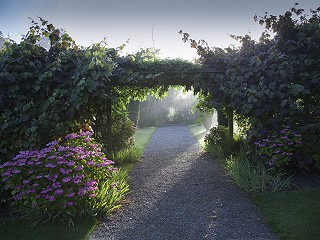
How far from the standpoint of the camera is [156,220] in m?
4.14

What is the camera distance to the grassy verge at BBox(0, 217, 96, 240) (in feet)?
12.1

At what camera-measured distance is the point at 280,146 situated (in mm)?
5305

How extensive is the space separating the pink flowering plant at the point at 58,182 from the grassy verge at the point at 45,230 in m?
0.17

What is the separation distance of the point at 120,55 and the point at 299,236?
4.81 metres

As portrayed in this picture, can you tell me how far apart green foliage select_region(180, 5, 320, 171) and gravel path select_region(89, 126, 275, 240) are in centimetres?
151

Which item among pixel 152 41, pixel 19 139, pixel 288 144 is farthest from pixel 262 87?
pixel 152 41

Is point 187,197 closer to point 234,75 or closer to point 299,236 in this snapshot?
point 299,236

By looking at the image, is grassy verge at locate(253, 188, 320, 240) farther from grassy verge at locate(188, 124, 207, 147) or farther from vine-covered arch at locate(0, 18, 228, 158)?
grassy verge at locate(188, 124, 207, 147)

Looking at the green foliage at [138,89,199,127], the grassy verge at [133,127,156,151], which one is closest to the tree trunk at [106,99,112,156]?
the grassy verge at [133,127,156,151]

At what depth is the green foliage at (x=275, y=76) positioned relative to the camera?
18.0 feet

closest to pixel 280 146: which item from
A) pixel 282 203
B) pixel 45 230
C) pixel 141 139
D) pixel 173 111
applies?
pixel 282 203

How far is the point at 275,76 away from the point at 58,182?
14.6 feet

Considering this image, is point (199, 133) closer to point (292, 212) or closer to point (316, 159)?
point (316, 159)

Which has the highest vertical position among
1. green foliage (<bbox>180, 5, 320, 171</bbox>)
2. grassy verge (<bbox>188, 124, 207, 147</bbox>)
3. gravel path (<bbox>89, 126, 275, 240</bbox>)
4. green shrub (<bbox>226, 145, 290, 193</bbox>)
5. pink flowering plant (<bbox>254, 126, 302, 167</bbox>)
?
green foliage (<bbox>180, 5, 320, 171</bbox>)
